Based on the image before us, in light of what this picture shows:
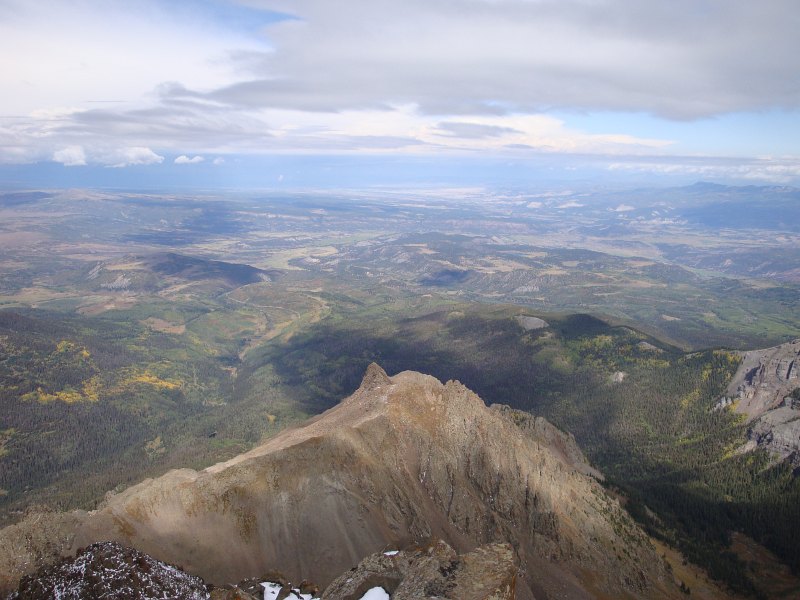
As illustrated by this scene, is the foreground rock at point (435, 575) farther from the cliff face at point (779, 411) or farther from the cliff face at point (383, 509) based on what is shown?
the cliff face at point (779, 411)

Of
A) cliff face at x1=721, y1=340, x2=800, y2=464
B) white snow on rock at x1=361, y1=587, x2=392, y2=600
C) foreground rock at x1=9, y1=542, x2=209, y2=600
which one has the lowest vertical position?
cliff face at x1=721, y1=340, x2=800, y2=464

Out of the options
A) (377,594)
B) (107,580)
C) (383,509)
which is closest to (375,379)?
(383,509)

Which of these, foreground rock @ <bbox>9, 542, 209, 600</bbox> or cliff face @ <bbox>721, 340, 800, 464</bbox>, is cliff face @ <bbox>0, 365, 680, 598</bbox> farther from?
cliff face @ <bbox>721, 340, 800, 464</bbox>

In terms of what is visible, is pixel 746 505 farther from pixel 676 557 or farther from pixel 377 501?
pixel 377 501

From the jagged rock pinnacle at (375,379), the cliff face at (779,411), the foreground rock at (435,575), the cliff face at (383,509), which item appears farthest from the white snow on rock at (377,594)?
the cliff face at (779,411)

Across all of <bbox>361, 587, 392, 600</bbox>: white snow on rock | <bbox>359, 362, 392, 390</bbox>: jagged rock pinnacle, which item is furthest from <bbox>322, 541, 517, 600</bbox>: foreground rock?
<bbox>359, 362, 392, 390</bbox>: jagged rock pinnacle

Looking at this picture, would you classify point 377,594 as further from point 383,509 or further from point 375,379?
point 375,379
